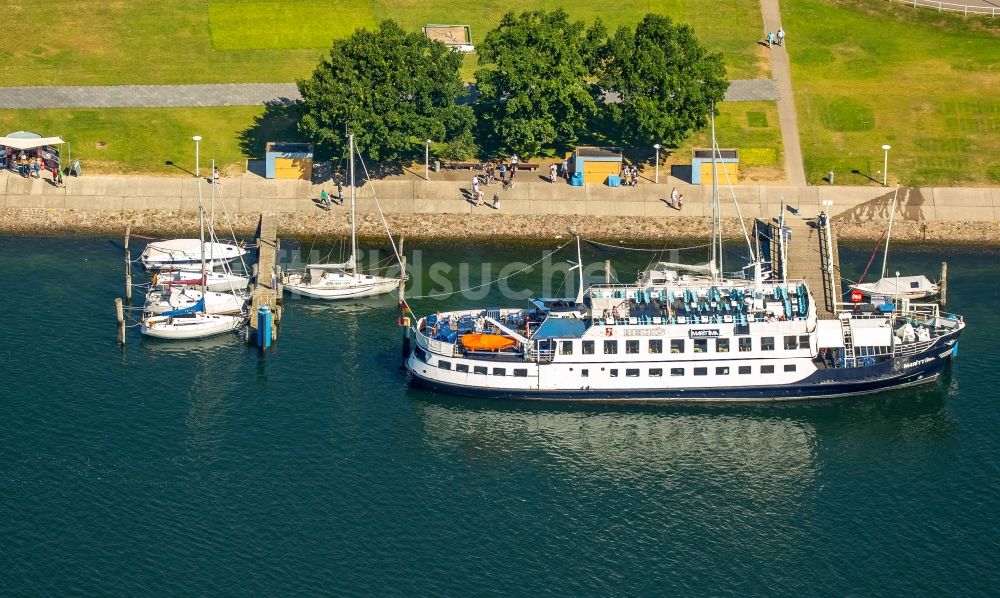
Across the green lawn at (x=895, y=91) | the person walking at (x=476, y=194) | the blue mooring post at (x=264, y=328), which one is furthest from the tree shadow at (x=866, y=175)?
the blue mooring post at (x=264, y=328)

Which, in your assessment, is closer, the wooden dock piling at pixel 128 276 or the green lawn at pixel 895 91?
the wooden dock piling at pixel 128 276

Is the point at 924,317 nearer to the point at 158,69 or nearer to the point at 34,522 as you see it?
the point at 34,522

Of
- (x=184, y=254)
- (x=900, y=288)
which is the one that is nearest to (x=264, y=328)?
(x=184, y=254)

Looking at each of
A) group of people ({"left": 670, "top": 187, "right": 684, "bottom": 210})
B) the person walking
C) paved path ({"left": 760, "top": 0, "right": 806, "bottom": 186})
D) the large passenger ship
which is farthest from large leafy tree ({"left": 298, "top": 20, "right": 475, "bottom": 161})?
the large passenger ship

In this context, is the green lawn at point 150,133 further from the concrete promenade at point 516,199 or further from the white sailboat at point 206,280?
the white sailboat at point 206,280

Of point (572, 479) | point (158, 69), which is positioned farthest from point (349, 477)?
point (158, 69)

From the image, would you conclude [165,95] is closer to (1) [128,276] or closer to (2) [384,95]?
(2) [384,95]
